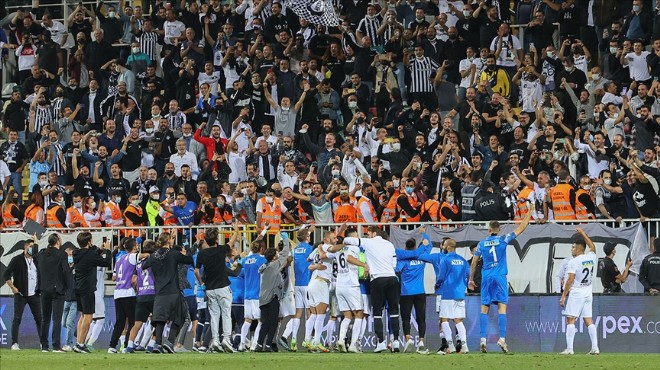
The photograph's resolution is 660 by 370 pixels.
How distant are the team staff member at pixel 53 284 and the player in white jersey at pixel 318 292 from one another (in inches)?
183

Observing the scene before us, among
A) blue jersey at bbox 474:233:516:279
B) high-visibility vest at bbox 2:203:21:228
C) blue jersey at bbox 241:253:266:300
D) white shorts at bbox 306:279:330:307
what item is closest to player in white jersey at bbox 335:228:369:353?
white shorts at bbox 306:279:330:307

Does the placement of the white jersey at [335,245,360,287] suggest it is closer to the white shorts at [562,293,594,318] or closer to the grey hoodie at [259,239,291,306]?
the grey hoodie at [259,239,291,306]

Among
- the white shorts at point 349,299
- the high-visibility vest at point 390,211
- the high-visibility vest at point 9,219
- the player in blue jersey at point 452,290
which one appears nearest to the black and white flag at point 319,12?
the high-visibility vest at point 390,211

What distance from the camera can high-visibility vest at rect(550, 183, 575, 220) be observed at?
2711 centimetres

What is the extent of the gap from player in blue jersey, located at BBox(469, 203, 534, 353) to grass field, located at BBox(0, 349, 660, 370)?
2.32 ft

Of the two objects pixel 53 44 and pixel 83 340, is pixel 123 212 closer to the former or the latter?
pixel 83 340

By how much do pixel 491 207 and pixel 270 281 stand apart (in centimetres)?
467

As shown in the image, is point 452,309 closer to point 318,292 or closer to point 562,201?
point 318,292

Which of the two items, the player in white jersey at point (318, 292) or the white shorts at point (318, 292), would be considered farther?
the white shorts at point (318, 292)

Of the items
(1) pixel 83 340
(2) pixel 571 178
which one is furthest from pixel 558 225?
(1) pixel 83 340

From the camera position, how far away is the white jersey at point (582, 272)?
24.9m

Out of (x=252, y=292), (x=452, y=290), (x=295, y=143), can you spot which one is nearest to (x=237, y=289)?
(x=252, y=292)

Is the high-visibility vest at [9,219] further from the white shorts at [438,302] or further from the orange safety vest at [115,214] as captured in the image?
the white shorts at [438,302]

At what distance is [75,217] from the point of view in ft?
105
